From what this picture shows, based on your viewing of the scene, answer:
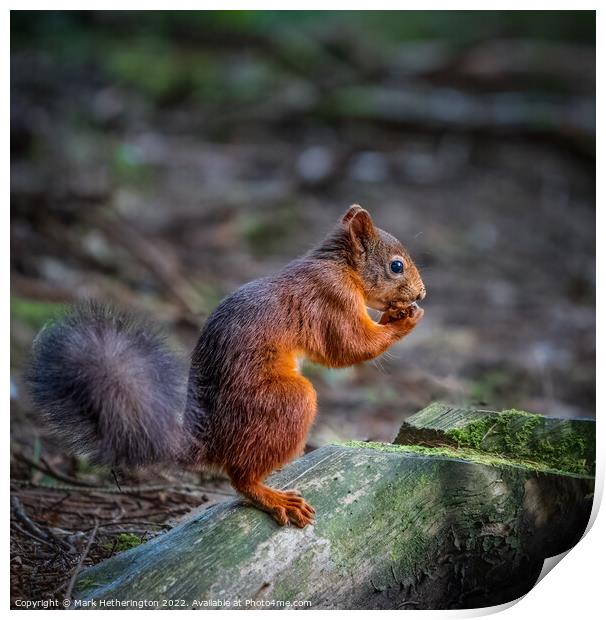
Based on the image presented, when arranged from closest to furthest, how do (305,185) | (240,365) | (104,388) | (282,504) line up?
Result: (104,388) → (282,504) → (240,365) → (305,185)

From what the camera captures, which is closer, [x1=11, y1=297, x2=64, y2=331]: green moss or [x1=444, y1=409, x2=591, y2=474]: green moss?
[x1=444, y1=409, x2=591, y2=474]: green moss

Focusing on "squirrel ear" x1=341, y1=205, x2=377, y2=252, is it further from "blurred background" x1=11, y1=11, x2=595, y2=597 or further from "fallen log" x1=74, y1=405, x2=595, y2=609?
"blurred background" x1=11, y1=11, x2=595, y2=597

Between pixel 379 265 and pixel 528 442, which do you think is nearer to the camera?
pixel 528 442

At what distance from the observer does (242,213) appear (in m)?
6.38

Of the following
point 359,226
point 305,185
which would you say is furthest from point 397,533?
point 305,185

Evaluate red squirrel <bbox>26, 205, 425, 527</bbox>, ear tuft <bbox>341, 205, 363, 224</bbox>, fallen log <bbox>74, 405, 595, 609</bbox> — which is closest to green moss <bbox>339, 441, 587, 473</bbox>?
fallen log <bbox>74, 405, 595, 609</bbox>

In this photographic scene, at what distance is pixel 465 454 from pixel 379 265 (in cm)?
54

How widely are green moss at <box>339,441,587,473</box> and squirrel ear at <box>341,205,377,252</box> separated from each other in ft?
1.70

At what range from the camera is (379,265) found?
7.53 ft

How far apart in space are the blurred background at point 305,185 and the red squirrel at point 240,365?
1.36 feet

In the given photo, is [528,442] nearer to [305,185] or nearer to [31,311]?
[31,311]

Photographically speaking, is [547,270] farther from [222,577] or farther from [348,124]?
[222,577]

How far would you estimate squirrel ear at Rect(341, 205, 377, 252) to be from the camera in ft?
7.34

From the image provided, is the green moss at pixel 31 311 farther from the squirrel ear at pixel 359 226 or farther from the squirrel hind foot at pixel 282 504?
the squirrel hind foot at pixel 282 504
